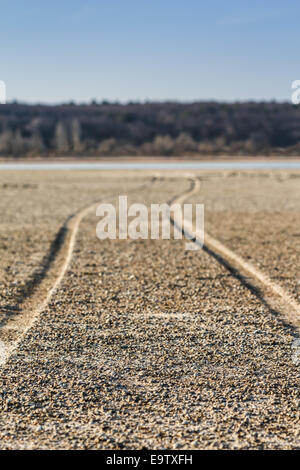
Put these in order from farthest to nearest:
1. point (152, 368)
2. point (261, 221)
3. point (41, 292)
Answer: point (261, 221)
point (41, 292)
point (152, 368)

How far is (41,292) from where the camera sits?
301 inches

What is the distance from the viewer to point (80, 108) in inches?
3605

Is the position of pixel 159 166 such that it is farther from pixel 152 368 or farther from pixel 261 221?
pixel 152 368

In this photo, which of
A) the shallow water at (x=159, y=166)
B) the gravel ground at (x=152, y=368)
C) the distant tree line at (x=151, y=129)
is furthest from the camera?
the distant tree line at (x=151, y=129)

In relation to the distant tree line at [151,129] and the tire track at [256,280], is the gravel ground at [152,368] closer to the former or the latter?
the tire track at [256,280]

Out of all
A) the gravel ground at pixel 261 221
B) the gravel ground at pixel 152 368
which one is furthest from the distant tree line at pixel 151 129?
the gravel ground at pixel 152 368

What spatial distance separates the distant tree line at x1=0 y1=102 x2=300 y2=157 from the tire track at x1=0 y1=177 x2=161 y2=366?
4238 centimetres

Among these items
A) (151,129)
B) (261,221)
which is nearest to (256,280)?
(261,221)

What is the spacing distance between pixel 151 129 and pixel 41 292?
2704 inches

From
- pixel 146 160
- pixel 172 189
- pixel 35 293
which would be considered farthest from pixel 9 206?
pixel 146 160

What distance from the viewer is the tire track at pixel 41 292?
5.86 meters

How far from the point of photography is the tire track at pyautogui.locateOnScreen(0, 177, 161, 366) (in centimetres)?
586

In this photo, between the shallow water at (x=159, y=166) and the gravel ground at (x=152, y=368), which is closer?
the gravel ground at (x=152, y=368)

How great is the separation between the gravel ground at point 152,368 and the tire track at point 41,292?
128 mm
